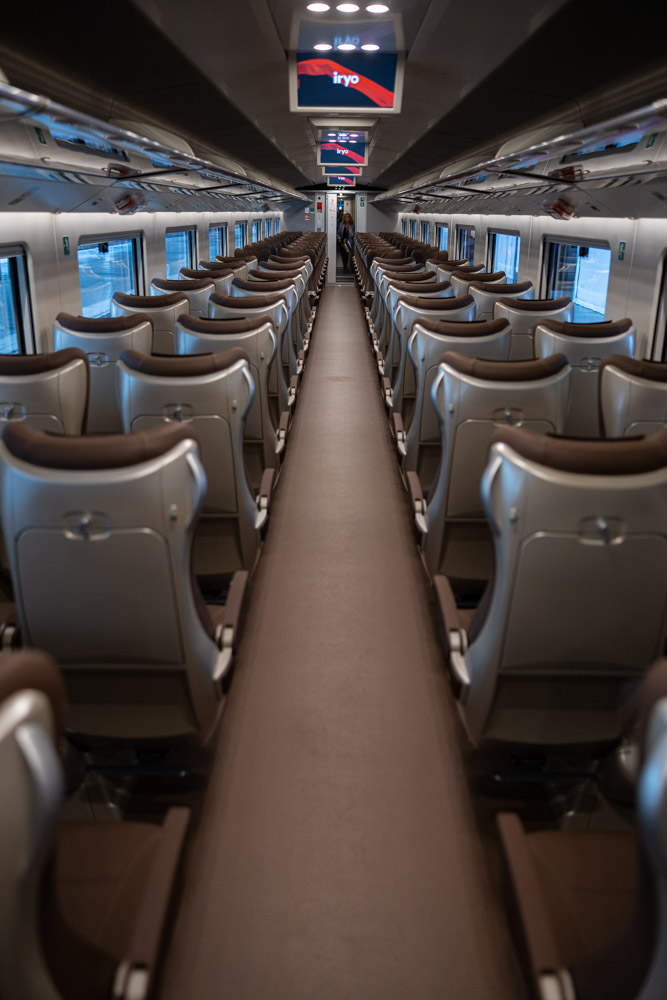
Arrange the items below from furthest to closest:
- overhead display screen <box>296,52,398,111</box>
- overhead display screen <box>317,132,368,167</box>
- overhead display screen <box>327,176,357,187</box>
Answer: overhead display screen <box>327,176,357,187</box> < overhead display screen <box>317,132,368,167</box> < overhead display screen <box>296,52,398,111</box>

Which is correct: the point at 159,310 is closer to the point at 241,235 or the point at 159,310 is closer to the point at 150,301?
the point at 150,301

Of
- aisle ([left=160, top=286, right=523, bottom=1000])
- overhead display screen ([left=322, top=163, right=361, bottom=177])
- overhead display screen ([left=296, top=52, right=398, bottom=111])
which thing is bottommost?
aisle ([left=160, top=286, right=523, bottom=1000])

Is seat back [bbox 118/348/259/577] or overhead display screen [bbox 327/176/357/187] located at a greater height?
overhead display screen [bbox 327/176/357/187]

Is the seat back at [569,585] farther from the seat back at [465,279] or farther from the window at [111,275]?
the window at [111,275]

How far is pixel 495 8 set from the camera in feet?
16.2

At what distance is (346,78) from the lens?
8289 millimetres

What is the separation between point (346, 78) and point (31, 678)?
8.74m

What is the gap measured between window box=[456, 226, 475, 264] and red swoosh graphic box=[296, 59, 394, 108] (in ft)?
34.0

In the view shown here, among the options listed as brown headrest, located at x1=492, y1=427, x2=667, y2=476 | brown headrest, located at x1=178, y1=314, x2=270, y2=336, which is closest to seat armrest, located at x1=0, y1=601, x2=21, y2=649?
brown headrest, located at x1=492, y1=427, x2=667, y2=476

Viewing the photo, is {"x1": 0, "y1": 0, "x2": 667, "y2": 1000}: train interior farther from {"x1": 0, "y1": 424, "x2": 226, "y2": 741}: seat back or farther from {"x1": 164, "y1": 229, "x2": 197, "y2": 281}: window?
{"x1": 164, "y1": 229, "x2": 197, "y2": 281}: window

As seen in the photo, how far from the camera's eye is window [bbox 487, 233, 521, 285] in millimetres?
14078

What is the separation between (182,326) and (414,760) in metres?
2.92

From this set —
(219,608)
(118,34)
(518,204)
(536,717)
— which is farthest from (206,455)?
(518,204)

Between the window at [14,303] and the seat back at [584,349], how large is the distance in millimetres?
4400
